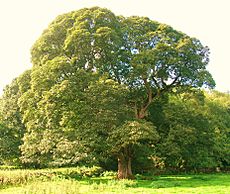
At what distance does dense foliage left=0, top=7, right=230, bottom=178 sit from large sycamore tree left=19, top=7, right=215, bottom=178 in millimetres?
69

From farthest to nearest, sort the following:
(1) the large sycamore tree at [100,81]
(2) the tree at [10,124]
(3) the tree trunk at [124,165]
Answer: (2) the tree at [10,124], (3) the tree trunk at [124,165], (1) the large sycamore tree at [100,81]

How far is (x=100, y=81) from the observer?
2406cm

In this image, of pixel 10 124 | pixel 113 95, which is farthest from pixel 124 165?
pixel 10 124

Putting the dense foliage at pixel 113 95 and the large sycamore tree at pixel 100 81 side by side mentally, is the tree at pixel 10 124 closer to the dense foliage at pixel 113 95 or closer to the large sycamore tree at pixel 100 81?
the dense foliage at pixel 113 95

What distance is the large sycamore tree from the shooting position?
23.5m

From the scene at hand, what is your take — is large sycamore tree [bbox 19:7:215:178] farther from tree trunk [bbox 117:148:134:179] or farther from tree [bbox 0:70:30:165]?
tree [bbox 0:70:30:165]

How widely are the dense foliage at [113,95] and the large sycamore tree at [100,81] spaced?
69 millimetres

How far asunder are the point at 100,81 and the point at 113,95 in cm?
131

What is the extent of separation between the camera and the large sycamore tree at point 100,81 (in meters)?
23.5

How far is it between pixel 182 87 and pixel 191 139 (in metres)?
4.33

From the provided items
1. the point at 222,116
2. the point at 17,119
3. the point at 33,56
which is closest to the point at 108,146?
the point at 33,56

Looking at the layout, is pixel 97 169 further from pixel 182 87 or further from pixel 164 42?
pixel 164 42

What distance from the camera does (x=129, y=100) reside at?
93.2ft

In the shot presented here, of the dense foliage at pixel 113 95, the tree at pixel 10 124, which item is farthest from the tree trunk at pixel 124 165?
the tree at pixel 10 124
